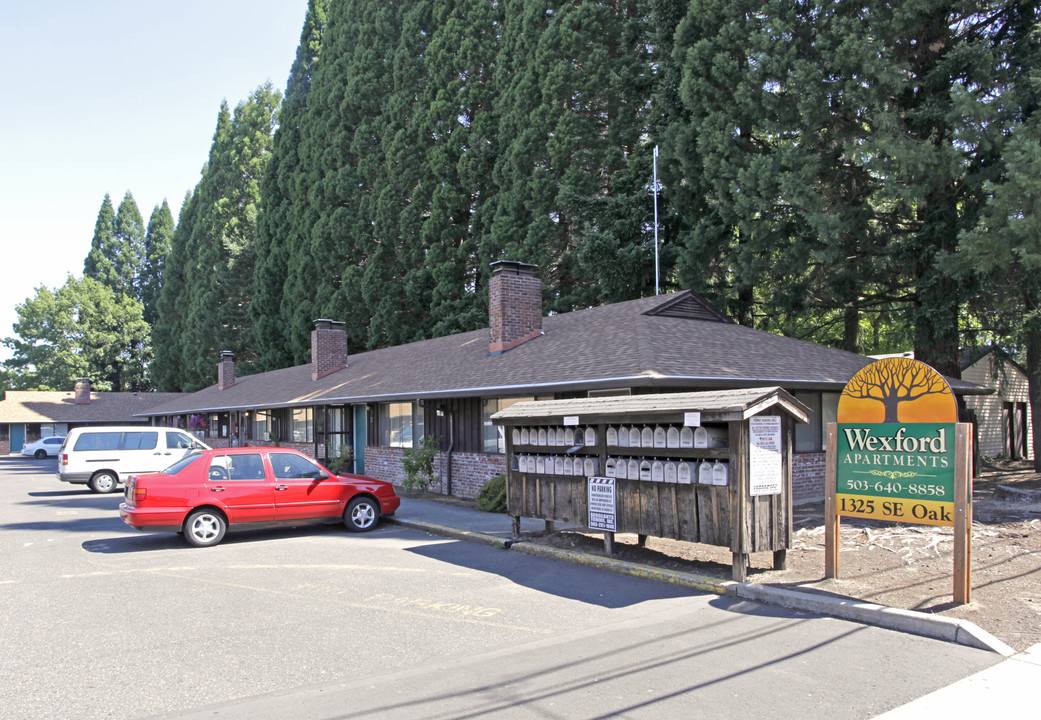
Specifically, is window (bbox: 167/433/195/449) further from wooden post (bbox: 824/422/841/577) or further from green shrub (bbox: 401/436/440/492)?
wooden post (bbox: 824/422/841/577)

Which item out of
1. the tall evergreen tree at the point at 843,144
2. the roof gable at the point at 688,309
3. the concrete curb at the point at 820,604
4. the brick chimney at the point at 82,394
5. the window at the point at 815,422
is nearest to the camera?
the concrete curb at the point at 820,604

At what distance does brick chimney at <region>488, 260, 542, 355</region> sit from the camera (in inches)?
730

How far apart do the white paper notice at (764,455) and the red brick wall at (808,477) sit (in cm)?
744

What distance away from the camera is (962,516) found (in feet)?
22.7

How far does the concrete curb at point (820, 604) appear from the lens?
19.9 feet

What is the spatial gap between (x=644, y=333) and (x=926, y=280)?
778 cm

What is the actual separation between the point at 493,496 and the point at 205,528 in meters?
5.44

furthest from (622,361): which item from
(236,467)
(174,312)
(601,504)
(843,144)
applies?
(174,312)

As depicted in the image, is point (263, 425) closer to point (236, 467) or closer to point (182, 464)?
point (182, 464)

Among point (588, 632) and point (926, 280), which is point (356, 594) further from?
point (926, 280)

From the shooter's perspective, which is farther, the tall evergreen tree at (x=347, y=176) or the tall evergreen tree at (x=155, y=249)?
the tall evergreen tree at (x=155, y=249)

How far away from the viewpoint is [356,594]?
8.00 m

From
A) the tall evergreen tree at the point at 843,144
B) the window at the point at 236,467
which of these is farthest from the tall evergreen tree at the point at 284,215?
the window at the point at 236,467

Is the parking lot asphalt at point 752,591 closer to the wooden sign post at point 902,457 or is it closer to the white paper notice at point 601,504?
the white paper notice at point 601,504
